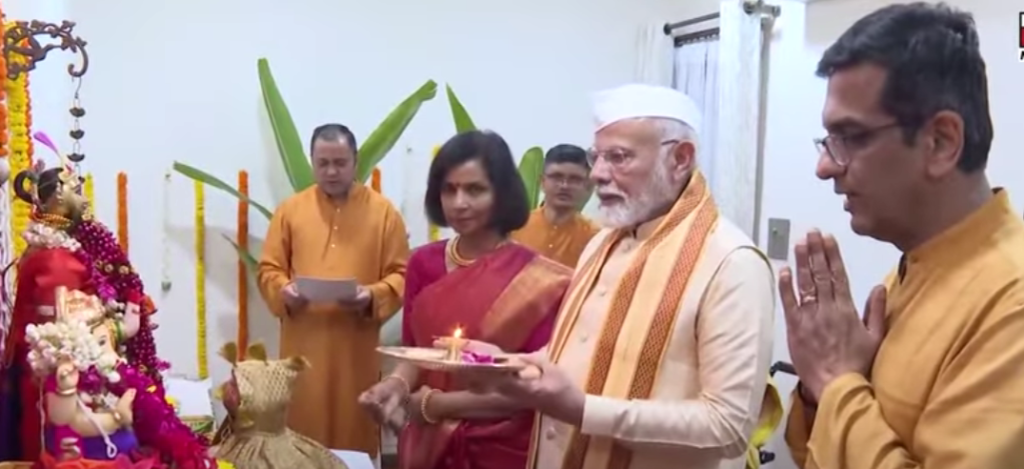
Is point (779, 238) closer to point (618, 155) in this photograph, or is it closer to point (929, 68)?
point (618, 155)

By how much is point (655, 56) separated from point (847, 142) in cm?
→ 382

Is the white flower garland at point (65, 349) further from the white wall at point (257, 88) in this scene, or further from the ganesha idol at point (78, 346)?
the white wall at point (257, 88)

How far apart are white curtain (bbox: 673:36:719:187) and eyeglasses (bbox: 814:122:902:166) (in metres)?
3.08

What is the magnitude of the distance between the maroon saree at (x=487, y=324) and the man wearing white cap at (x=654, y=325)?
22 cm

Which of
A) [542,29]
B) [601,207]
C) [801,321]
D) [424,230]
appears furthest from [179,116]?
[801,321]

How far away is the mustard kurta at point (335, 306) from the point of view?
11.9 ft

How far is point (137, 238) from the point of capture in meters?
4.09

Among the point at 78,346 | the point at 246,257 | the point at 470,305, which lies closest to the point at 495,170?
the point at 470,305

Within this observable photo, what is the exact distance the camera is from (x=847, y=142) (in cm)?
101

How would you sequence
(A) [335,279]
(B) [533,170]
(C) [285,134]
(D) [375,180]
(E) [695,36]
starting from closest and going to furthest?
(A) [335,279] → (C) [285,134] → (B) [533,170] → (D) [375,180] → (E) [695,36]

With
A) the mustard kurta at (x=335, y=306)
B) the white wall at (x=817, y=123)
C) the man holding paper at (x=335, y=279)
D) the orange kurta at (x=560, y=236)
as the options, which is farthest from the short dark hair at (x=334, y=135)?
the white wall at (x=817, y=123)

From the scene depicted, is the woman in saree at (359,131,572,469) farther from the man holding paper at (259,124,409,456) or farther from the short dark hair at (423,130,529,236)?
the man holding paper at (259,124,409,456)

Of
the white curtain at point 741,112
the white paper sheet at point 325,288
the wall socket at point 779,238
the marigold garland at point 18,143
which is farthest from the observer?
the white curtain at point 741,112

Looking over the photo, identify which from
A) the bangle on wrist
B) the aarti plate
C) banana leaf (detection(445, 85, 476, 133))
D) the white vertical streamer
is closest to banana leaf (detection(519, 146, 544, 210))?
banana leaf (detection(445, 85, 476, 133))
